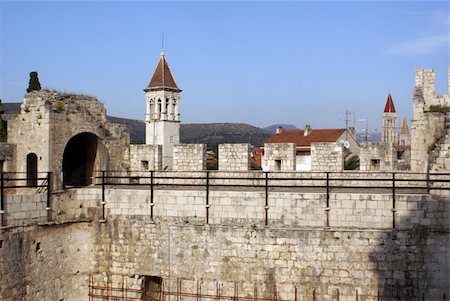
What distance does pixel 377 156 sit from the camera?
60.0ft

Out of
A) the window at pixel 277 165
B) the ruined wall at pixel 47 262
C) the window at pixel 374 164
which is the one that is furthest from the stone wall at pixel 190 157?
the window at pixel 374 164

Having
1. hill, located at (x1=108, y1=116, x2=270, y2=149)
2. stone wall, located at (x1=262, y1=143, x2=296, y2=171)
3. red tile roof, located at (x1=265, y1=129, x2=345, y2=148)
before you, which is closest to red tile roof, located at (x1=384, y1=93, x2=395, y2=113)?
hill, located at (x1=108, y1=116, x2=270, y2=149)

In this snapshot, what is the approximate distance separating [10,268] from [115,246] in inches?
117

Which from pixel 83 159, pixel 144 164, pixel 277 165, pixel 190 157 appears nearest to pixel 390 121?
pixel 277 165

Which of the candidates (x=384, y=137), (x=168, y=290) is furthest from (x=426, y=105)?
(x=384, y=137)

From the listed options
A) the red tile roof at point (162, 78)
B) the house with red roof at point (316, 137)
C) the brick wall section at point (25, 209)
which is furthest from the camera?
the house with red roof at point (316, 137)

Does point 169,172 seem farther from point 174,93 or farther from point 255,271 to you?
point 174,93

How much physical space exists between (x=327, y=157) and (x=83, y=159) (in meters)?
8.64

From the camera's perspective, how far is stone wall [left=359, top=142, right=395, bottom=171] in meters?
18.2

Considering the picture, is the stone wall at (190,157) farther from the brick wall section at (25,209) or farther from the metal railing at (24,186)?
the brick wall section at (25,209)

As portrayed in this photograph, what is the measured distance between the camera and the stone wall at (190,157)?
18.6m

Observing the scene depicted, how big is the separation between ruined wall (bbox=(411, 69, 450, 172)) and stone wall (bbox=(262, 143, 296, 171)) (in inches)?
152

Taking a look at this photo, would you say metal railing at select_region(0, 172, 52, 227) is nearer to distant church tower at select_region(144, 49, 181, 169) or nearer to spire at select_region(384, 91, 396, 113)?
distant church tower at select_region(144, 49, 181, 169)

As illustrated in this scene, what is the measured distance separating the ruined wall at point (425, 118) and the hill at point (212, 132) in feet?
252
